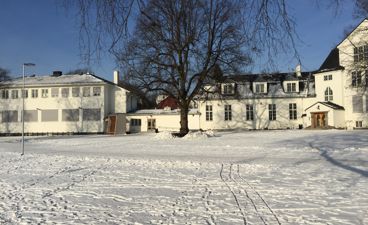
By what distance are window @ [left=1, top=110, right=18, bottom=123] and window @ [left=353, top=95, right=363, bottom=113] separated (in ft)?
152

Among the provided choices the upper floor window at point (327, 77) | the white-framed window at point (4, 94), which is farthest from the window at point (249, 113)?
the white-framed window at point (4, 94)

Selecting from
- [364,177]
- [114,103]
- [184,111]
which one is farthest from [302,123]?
[364,177]

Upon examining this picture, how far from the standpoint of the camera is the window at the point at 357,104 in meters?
44.5

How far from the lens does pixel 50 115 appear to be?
53.4 meters

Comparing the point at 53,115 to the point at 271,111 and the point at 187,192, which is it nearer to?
the point at 271,111

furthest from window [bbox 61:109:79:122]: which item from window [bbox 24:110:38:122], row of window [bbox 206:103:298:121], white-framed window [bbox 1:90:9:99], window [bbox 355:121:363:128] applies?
window [bbox 355:121:363:128]

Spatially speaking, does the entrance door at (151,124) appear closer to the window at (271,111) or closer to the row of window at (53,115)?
the row of window at (53,115)

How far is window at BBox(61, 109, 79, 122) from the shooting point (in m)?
52.7

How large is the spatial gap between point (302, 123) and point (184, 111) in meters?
21.6

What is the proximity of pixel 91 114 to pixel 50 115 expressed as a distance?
629 cm

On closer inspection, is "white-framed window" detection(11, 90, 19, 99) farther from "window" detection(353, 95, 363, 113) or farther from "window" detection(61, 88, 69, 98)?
"window" detection(353, 95, 363, 113)

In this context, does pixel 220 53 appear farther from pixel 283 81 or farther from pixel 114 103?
pixel 114 103

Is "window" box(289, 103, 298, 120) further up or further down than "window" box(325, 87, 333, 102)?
further down

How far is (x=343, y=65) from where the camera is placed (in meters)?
46.6
